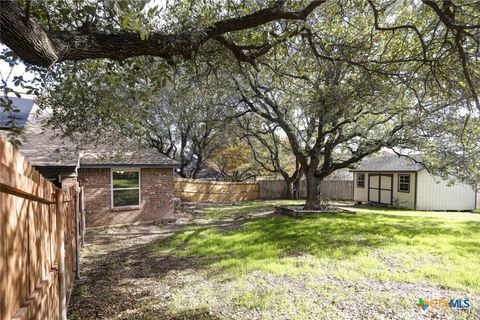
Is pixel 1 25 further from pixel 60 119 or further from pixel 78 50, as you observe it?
pixel 60 119

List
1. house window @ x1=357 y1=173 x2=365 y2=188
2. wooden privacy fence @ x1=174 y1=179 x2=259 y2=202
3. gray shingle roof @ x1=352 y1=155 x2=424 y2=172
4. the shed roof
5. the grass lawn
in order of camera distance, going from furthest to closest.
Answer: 1. house window @ x1=357 y1=173 x2=365 y2=188
2. wooden privacy fence @ x1=174 y1=179 x2=259 y2=202
3. gray shingle roof @ x1=352 y1=155 x2=424 y2=172
4. the shed roof
5. the grass lawn

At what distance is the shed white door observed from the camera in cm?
2099

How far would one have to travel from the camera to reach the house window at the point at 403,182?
19.7 metres

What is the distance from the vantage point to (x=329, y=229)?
9.54 m

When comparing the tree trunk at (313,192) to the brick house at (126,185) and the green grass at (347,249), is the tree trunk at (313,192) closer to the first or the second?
the green grass at (347,249)

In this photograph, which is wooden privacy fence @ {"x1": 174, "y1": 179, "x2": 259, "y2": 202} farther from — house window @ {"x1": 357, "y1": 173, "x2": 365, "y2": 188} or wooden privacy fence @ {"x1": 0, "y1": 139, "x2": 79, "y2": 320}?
wooden privacy fence @ {"x1": 0, "y1": 139, "x2": 79, "y2": 320}

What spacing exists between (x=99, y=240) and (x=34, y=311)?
875 cm

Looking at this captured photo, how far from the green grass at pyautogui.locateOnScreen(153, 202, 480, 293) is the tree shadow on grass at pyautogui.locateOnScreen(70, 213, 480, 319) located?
0.03 m

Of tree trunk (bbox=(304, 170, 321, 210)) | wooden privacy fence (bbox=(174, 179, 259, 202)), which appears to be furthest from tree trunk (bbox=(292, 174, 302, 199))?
tree trunk (bbox=(304, 170, 321, 210))

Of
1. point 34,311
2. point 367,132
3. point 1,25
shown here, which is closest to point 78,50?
point 1,25

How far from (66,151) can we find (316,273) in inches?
243

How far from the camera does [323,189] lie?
24.8 m

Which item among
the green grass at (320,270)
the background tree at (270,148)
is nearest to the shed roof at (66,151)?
the green grass at (320,270)

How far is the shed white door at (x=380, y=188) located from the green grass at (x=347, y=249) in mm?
10442
